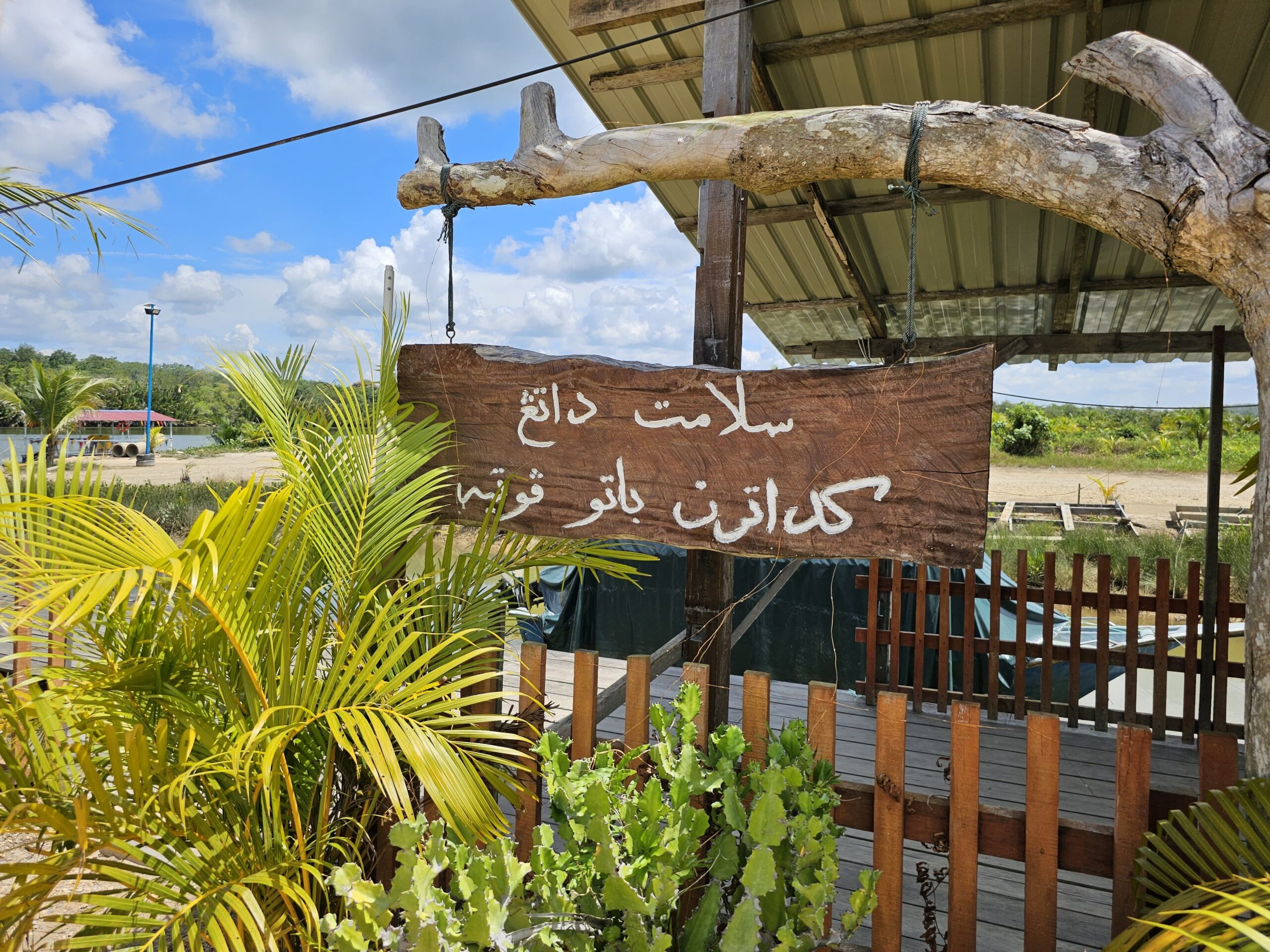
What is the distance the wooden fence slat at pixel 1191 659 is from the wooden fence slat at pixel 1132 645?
21 cm

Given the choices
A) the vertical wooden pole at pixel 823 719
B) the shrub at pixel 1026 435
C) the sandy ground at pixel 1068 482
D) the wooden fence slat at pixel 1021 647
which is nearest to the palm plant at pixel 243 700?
the vertical wooden pole at pixel 823 719

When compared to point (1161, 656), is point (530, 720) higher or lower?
higher

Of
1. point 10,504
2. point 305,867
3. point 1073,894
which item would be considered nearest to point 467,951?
point 305,867

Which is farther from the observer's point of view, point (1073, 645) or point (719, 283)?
point (1073, 645)

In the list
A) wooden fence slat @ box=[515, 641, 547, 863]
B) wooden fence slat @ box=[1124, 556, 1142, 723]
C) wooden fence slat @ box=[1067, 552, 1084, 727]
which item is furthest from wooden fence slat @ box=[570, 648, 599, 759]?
wooden fence slat @ box=[1124, 556, 1142, 723]

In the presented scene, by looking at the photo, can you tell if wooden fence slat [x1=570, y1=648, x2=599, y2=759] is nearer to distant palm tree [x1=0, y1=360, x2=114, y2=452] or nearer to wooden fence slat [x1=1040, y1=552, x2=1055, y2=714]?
wooden fence slat [x1=1040, y1=552, x2=1055, y2=714]

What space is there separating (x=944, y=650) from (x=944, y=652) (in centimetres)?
2

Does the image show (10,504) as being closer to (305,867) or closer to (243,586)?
(243,586)

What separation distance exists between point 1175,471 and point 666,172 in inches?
975

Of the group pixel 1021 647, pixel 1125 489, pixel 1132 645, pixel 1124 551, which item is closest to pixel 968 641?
pixel 1021 647

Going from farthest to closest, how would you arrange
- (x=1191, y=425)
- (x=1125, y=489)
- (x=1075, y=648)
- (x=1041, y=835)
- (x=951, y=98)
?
1. (x=1191, y=425)
2. (x=1125, y=489)
3. (x=1075, y=648)
4. (x=951, y=98)
5. (x=1041, y=835)

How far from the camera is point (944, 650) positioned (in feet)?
12.6

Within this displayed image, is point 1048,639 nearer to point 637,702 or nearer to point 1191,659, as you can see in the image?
point 1191,659

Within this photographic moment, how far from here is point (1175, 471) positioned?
2102 centimetres
